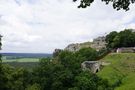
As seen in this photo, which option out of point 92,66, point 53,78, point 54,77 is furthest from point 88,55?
point 53,78

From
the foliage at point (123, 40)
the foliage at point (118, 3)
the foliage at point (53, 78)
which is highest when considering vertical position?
the foliage at point (123, 40)

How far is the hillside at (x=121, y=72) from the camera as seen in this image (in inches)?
2916

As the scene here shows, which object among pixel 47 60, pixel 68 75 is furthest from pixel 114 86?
pixel 47 60

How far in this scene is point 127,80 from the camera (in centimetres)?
7744

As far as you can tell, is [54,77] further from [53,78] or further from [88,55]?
[88,55]

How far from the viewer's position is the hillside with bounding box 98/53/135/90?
74062 millimetres

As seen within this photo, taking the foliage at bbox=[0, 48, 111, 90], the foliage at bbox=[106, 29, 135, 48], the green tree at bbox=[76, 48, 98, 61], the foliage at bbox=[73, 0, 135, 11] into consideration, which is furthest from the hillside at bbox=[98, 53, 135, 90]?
the foliage at bbox=[73, 0, 135, 11]

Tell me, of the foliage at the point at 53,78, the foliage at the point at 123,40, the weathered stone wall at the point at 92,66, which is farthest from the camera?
the foliage at the point at 123,40

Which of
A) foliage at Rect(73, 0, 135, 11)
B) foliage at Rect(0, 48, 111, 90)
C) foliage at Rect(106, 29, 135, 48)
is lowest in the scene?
foliage at Rect(0, 48, 111, 90)

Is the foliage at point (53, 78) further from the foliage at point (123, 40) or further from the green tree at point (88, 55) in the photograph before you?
the foliage at point (123, 40)

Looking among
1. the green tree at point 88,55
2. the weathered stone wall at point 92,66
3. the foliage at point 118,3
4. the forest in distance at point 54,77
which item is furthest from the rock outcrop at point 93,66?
the foliage at point 118,3

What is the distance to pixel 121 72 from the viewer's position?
88000 mm

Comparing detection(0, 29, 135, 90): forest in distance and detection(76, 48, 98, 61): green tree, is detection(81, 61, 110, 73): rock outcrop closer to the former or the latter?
detection(0, 29, 135, 90): forest in distance

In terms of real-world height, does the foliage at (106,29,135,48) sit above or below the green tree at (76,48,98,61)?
above
